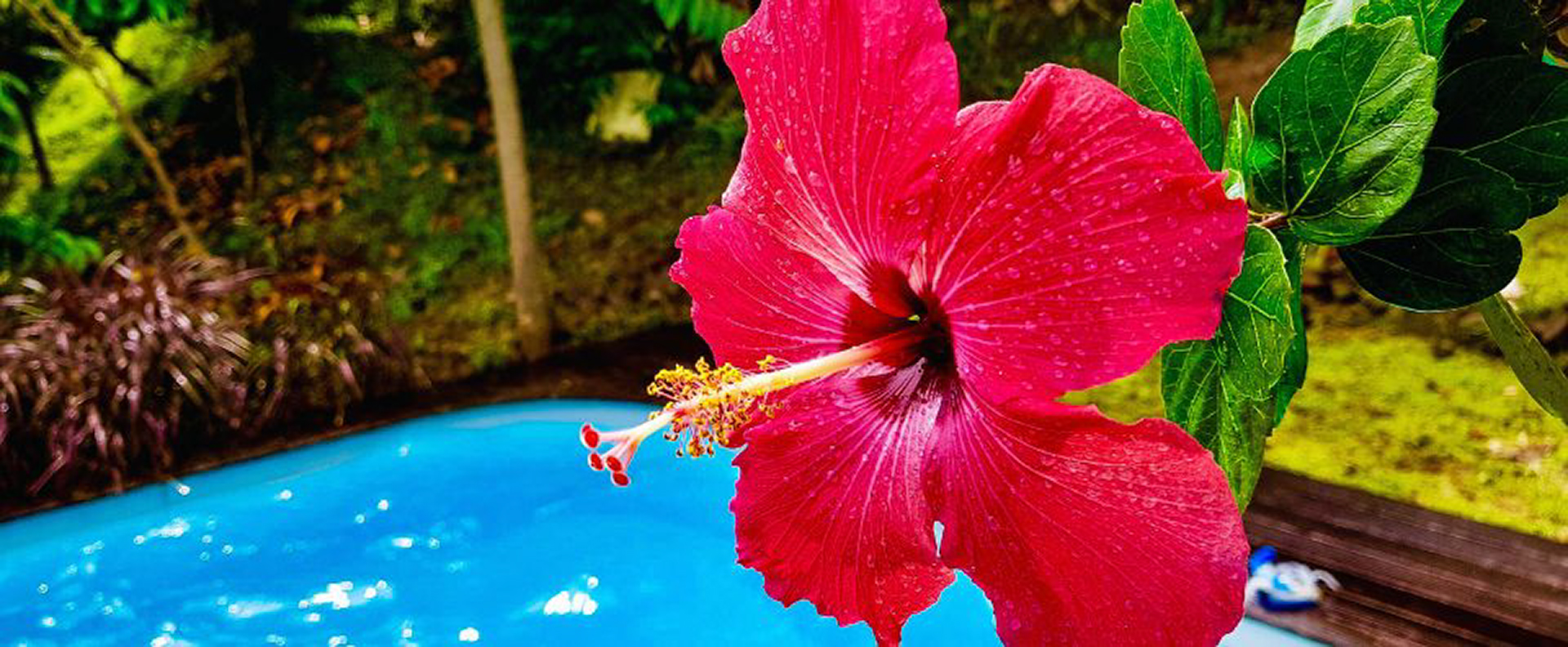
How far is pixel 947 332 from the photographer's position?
0.72ft

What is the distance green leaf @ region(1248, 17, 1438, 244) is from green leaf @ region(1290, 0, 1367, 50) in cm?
2

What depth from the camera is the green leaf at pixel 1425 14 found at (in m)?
0.18

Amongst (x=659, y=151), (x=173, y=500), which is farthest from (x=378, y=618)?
(x=659, y=151)

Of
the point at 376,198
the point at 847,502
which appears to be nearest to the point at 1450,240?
the point at 847,502

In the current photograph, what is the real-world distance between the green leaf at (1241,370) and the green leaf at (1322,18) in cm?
6

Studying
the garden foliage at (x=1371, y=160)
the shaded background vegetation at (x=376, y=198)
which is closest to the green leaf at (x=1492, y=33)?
the garden foliage at (x=1371, y=160)

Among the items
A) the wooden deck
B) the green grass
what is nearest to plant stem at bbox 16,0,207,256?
the green grass

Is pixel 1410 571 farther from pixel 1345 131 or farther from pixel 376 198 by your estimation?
pixel 376 198

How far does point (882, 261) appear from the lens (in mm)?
221

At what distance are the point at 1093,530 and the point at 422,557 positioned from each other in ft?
10.9

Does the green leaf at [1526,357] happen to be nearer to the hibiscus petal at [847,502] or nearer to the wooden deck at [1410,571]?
the hibiscus petal at [847,502]

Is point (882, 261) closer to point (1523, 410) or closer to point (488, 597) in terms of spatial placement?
point (488, 597)

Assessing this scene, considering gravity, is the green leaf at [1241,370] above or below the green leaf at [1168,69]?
below

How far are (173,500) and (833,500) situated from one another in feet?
12.2
